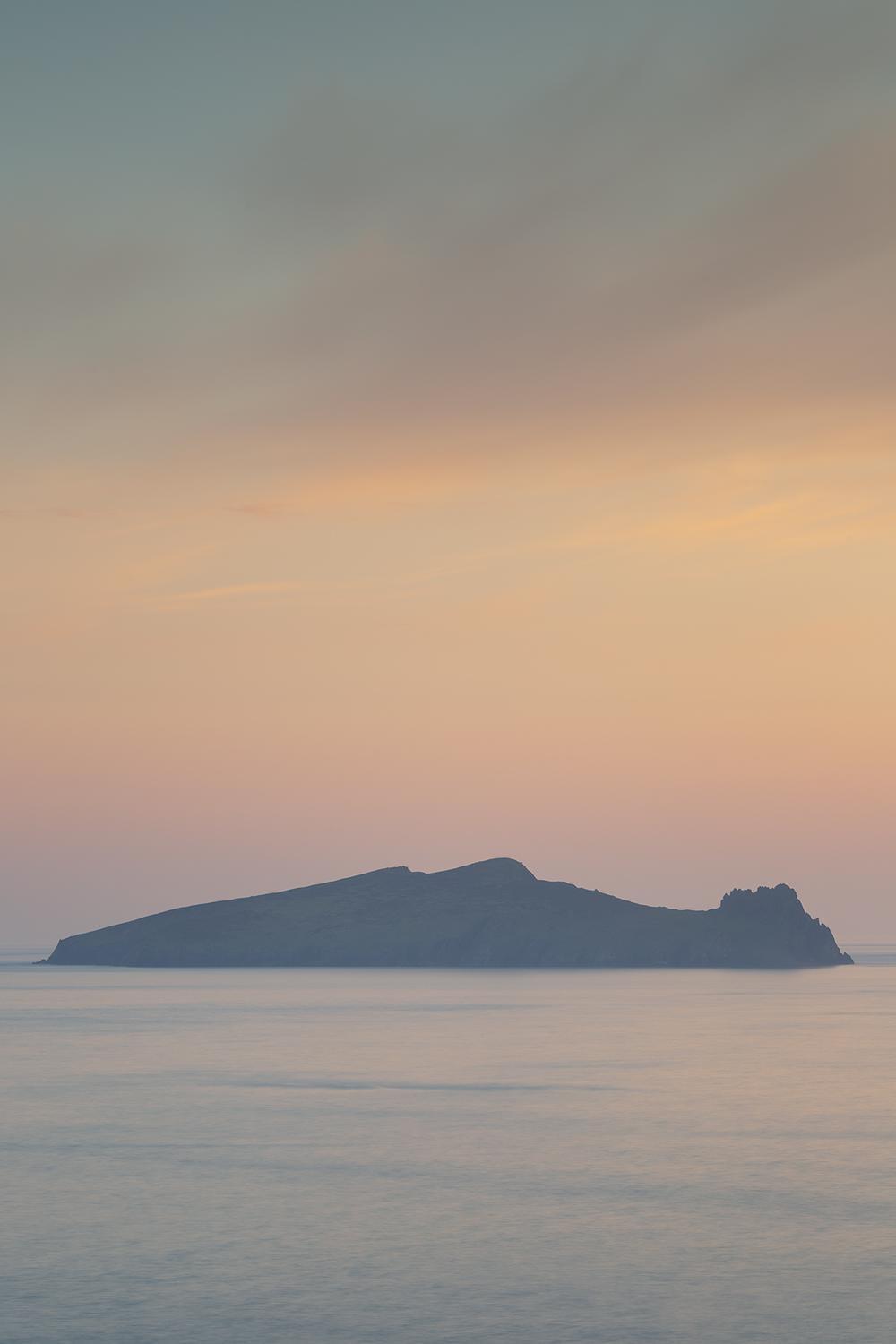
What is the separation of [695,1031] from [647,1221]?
9380 cm

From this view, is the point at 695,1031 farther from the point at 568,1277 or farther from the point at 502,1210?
the point at 568,1277

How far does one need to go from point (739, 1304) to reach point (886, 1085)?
54720 mm

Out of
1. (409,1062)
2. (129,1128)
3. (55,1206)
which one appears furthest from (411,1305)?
(409,1062)

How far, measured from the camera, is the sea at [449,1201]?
3522 cm

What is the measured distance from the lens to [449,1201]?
164 feet

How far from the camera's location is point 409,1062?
10350cm

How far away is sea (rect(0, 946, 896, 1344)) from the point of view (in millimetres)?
35219

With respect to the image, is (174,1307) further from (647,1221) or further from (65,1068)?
(65,1068)

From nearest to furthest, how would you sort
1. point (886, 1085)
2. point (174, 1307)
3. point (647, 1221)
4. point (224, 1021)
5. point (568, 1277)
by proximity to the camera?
point (174, 1307) < point (568, 1277) < point (647, 1221) < point (886, 1085) < point (224, 1021)

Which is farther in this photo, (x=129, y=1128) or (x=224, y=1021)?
(x=224, y=1021)

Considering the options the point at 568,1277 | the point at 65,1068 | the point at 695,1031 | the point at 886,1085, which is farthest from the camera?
the point at 695,1031

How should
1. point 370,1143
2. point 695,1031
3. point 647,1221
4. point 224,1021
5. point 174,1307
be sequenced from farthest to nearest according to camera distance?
point 224,1021 < point 695,1031 < point 370,1143 < point 647,1221 < point 174,1307

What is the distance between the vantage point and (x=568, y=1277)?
38.9 m

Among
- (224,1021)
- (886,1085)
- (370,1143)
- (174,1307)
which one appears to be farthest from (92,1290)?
(224,1021)
